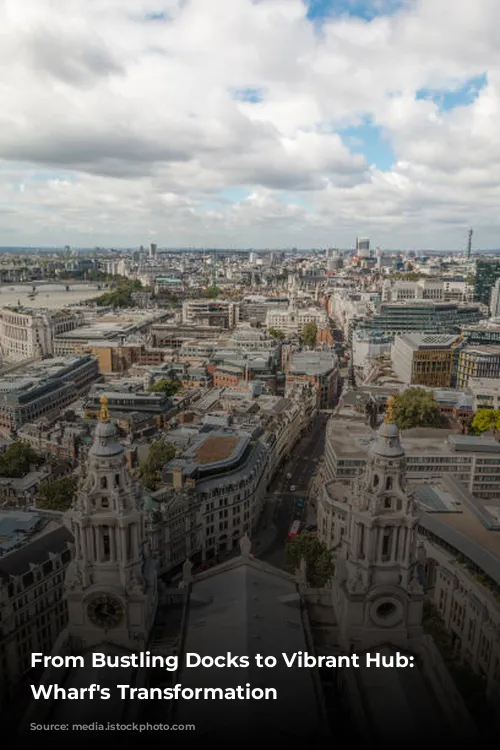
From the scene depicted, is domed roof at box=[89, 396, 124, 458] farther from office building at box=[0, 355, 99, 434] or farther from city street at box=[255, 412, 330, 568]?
office building at box=[0, 355, 99, 434]

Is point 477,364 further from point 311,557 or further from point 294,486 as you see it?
point 311,557

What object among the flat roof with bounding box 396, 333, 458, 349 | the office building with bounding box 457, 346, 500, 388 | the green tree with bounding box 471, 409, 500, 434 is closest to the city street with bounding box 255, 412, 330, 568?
the green tree with bounding box 471, 409, 500, 434

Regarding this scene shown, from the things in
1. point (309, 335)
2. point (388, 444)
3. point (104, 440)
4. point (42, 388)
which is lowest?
point (309, 335)

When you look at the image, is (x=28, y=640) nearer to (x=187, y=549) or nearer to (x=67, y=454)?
(x=187, y=549)

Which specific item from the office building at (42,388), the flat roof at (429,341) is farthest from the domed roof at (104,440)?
the flat roof at (429,341)

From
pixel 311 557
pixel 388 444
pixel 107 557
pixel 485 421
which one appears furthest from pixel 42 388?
pixel 388 444

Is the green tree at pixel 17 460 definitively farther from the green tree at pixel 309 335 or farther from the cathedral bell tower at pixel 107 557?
the green tree at pixel 309 335
